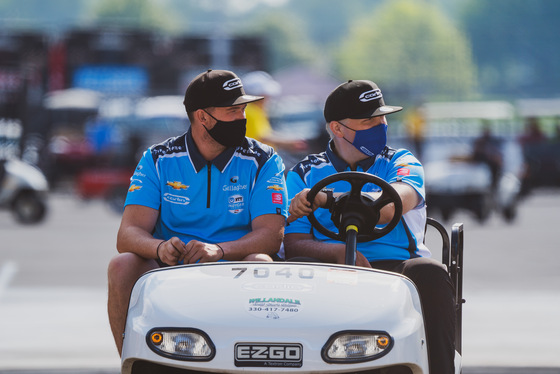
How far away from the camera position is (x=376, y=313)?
13.4 ft

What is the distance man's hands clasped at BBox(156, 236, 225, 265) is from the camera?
4.79m

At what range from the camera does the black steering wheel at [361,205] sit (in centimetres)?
479

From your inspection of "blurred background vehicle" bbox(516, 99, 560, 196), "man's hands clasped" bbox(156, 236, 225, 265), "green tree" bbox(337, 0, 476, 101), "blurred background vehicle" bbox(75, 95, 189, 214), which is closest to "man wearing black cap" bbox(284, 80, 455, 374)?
"man's hands clasped" bbox(156, 236, 225, 265)

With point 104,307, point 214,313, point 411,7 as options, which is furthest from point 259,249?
point 411,7

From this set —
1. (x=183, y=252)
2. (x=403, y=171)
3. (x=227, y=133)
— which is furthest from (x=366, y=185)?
(x=183, y=252)

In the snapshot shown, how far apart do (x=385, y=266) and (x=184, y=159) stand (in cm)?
100

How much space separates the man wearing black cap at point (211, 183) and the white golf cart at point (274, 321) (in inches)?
30.5

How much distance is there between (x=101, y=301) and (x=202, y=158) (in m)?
5.04

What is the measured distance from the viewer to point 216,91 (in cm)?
525

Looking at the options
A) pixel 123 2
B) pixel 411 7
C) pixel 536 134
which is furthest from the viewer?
pixel 123 2

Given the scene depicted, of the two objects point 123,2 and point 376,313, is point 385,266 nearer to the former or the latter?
point 376,313

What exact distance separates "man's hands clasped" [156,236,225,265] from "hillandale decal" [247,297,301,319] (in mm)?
732

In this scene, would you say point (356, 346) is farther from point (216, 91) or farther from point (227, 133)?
point (216, 91)

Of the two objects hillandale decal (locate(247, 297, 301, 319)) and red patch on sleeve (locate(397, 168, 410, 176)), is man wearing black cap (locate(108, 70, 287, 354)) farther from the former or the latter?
hillandale decal (locate(247, 297, 301, 319))
